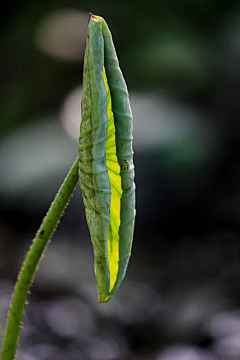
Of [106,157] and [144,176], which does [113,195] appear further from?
[144,176]

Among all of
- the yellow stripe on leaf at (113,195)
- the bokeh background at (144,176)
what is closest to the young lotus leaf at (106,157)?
the yellow stripe on leaf at (113,195)

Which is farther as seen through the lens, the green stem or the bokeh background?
the bokeh background

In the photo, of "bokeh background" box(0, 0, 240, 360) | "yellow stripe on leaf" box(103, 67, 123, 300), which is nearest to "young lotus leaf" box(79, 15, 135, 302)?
"yellow stripe on leaf" box(103, 67, 123, 300)

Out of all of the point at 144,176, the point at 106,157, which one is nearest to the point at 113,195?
the point at 106,157

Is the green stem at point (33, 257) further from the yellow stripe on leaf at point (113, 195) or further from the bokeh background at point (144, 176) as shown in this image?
the bokeh background at point (144, 176)

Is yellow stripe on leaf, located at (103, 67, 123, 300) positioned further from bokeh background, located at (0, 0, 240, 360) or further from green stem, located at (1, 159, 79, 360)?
bokeh background, located at (0, 0, 240, 360)
